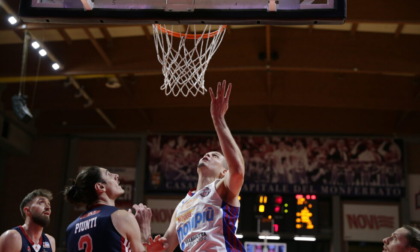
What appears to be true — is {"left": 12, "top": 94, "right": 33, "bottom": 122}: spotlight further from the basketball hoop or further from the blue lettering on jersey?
the blue lettering on jersey

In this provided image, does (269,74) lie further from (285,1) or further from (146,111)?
(285,1)

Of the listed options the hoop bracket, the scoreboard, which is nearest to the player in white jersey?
the hoop bracket

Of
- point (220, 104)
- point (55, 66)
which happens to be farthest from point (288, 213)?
point (220, 104)

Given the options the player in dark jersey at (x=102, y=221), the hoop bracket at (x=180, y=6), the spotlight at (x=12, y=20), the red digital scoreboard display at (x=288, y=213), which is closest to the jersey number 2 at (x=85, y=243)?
the player in dark jersey at (x=102, y=221)

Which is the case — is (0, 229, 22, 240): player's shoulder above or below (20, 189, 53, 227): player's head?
below

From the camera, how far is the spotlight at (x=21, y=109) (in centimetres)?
1217

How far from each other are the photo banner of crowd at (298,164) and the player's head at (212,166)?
11314 millimetres

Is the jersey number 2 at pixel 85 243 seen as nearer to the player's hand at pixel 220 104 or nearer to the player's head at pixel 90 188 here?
the player's head at pixel 90 188

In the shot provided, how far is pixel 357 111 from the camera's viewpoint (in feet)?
55.9

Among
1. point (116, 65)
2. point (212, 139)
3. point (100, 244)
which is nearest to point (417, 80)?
point (212, 139)

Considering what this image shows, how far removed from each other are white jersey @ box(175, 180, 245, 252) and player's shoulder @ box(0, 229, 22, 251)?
2667 millimetres

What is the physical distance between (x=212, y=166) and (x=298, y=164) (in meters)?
11.8

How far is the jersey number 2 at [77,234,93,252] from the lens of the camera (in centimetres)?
381

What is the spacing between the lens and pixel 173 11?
17.1 feet
